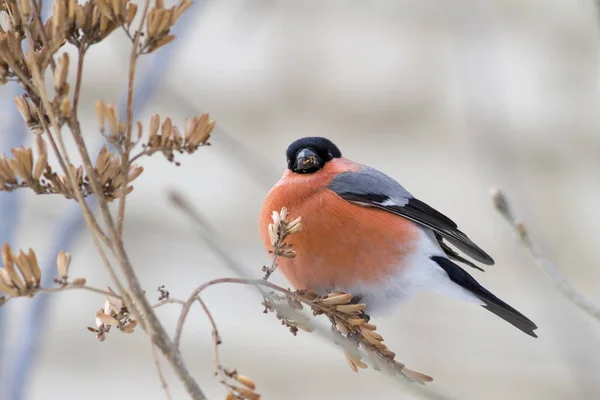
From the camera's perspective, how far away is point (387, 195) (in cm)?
159

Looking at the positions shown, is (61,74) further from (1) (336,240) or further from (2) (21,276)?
(1) (336,240)

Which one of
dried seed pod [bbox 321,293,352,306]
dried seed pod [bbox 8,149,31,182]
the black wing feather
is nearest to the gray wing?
the black wing feather

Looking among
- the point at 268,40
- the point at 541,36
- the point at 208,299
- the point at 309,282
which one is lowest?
the point at 309,282

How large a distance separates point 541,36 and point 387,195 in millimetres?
1927

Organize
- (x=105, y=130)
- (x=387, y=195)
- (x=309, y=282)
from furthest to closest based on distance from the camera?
1. (x=387, y=195)
2. (x=309, y=282)
3. (x=105, y=130)

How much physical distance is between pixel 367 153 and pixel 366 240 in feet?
5.96

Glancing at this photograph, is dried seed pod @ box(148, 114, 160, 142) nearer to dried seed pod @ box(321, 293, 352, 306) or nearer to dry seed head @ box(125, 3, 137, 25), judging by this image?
dry seed head @ box(125, 3, 137, 25)

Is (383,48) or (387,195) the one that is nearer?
(387,195)

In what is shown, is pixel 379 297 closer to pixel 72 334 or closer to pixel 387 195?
pixel 387 195

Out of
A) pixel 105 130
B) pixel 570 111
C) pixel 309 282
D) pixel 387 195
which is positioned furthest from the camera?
pixel 570 111

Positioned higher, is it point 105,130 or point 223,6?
point 223,6

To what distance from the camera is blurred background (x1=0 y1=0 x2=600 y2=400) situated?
3.02 m

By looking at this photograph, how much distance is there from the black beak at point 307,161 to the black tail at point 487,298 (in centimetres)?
32

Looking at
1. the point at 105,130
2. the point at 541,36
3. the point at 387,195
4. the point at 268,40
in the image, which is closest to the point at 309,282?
the point at 387,195
